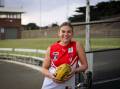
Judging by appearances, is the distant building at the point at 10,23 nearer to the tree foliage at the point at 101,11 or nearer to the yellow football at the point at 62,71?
the tree foliage at the point at 101,11

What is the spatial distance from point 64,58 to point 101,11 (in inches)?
189

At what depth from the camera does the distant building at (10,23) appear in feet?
31.9

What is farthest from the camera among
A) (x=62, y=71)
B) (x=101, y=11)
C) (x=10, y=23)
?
(x=10, y=23)

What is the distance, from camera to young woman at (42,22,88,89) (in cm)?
324

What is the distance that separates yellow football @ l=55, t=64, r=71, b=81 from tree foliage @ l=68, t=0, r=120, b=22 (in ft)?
13.8

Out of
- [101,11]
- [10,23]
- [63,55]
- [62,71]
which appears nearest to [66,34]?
[63,55]

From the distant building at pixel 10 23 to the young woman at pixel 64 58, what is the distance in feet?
21.0

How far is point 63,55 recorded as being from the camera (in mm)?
3244

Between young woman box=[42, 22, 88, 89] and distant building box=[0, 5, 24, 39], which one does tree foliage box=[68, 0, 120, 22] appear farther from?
young woman box=[42, 22, 88, 89]

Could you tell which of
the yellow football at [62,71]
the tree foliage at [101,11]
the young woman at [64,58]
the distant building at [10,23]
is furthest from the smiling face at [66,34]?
the distant building at [10,23]

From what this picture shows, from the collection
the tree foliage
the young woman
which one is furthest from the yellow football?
the tree foliage

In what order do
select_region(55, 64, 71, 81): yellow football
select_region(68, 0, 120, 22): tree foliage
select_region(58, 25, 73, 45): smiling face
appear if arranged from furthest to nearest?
select_region(68, 0, 120, 22): tree foliage < select_region(58, 25, 73, 45): smiling face < select_region(55, 64, 71, 81): yellow football

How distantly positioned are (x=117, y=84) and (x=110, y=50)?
0.43 m

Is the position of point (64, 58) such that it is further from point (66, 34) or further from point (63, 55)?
point (66, 34)
